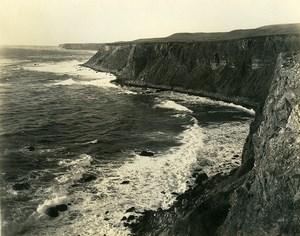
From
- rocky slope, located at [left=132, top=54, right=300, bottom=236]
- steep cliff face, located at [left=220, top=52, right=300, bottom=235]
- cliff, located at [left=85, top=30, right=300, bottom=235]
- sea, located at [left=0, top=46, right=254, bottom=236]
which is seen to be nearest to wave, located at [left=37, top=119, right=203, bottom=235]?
sea, located at [left=0, top=46, right=254, bottom=236]

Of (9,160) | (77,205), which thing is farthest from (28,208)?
(9,160)

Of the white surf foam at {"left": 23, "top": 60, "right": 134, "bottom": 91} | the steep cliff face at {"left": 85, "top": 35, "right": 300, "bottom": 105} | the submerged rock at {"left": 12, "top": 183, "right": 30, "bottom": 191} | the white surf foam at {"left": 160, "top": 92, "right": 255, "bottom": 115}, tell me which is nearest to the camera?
the submerged rock at {"left": 12, "top": 183, "right": 30, "bottom": 191}

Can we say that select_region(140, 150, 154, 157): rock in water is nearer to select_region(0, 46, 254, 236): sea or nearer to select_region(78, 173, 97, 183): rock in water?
select_region(0, 46, 254, 236): sea

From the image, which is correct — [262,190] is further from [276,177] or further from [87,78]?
[87,78]

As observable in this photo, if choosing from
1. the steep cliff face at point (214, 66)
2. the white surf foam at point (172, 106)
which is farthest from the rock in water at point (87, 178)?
the steep cliff face at point (214, 66)

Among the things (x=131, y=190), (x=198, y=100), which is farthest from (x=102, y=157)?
(x=198, y=100)

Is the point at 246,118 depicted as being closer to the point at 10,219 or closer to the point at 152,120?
the point at 152,120

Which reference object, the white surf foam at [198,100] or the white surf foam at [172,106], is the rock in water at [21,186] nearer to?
the white surf foam at [172,106]
